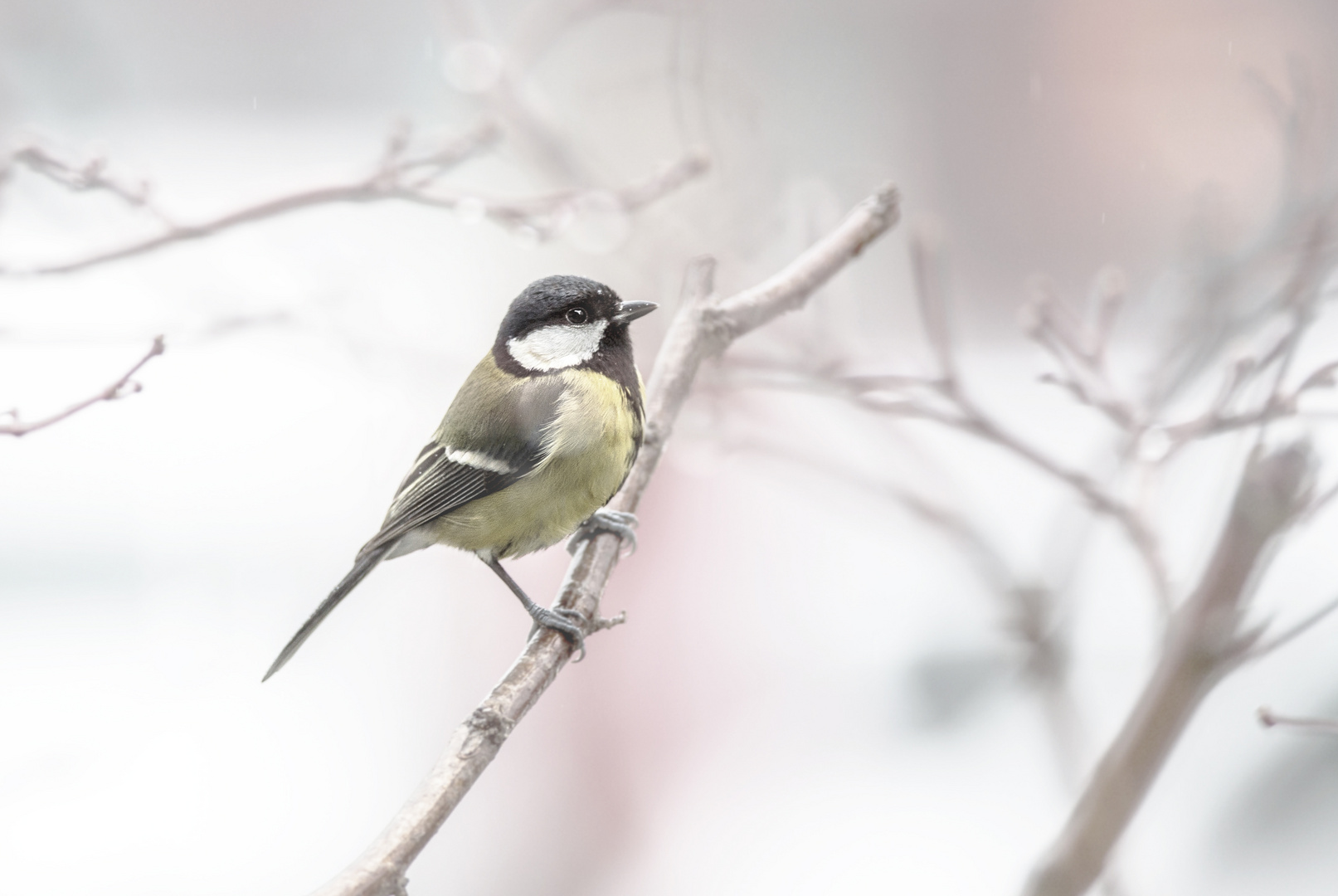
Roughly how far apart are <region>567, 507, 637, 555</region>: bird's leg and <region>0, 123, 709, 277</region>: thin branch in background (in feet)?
0.57

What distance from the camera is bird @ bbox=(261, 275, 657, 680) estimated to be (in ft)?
1.93

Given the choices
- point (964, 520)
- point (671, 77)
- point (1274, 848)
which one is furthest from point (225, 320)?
point (1274, 848)

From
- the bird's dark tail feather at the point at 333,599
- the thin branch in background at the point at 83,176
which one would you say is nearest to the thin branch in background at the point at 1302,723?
the bird's dark tail feather at the point at 333,599

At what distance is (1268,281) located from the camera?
664 millimetres

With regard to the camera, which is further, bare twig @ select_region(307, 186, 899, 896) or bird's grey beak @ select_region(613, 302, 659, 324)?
bird's grey beak @ select_region(613, 302, 659, 324)

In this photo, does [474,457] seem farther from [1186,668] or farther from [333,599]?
[1186,668]

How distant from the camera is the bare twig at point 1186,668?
19.8 inches

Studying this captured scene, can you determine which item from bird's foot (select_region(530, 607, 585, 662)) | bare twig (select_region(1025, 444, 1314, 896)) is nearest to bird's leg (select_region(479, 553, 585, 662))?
bird's foot (select_region(530, 607, 585, 662))

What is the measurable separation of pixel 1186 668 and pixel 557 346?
0.36m

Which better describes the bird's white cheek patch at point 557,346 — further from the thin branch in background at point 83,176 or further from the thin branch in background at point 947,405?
the thin branch in background at point 83,176

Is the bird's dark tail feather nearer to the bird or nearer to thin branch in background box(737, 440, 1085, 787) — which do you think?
the bird

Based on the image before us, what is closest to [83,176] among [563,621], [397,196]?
[397,196]

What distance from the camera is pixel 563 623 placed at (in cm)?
53

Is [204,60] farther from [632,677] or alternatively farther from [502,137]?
[632,677]
